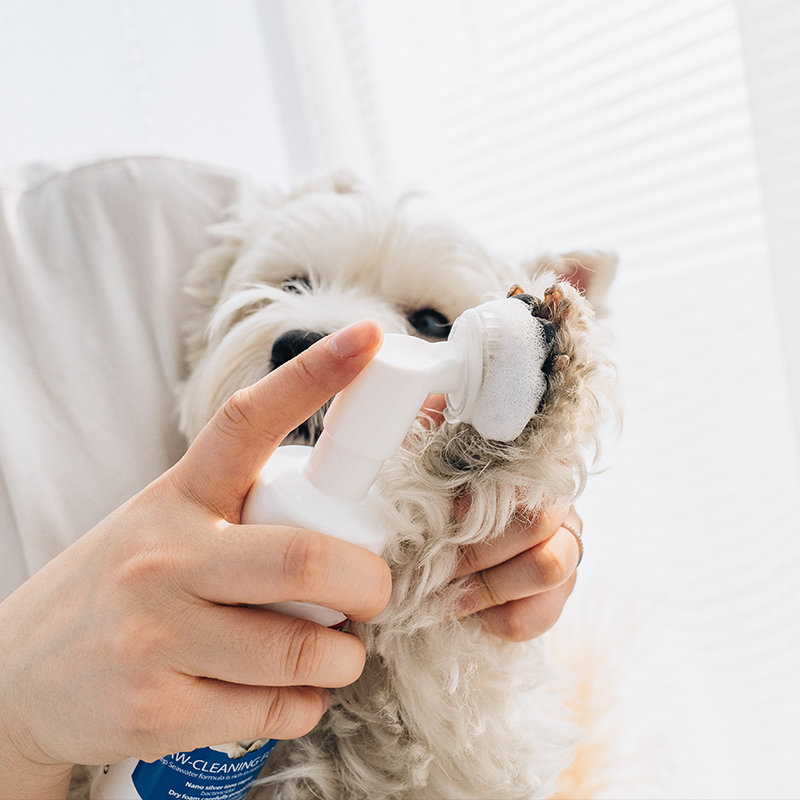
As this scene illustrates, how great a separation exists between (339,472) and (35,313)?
0.74 meters

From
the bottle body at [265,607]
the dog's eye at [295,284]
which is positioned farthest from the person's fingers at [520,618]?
the dog's eye at [295,284]

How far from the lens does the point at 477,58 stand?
1.46m

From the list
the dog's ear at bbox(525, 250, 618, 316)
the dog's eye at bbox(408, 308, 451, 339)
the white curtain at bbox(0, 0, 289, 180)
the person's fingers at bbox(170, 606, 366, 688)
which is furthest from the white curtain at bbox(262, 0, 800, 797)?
the white curtain at bbox(0, 0, 289, 180)

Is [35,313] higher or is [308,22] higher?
[308,22]

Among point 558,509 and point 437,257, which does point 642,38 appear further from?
point 558,509

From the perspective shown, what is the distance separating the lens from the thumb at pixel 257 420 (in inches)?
20.8

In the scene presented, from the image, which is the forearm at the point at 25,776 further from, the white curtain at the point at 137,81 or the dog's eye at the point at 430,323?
the white curtain at the point at 137,81

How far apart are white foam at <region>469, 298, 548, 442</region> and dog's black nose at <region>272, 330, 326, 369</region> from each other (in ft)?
1.14

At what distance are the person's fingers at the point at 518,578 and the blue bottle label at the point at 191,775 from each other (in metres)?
0.28

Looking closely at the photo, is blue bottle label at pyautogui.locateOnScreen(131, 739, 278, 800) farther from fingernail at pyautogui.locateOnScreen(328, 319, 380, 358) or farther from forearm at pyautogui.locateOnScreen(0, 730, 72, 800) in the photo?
fingernail at pyautogui.locateOnScreen(328, 319, 380, 358)

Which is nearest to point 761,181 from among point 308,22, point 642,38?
point 642,38

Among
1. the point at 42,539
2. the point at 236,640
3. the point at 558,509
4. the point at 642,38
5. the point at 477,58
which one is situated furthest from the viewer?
the point at 477,58

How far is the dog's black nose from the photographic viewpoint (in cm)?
85

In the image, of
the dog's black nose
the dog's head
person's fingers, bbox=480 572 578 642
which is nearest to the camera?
person's fingers, bbox=480 572 578 642
